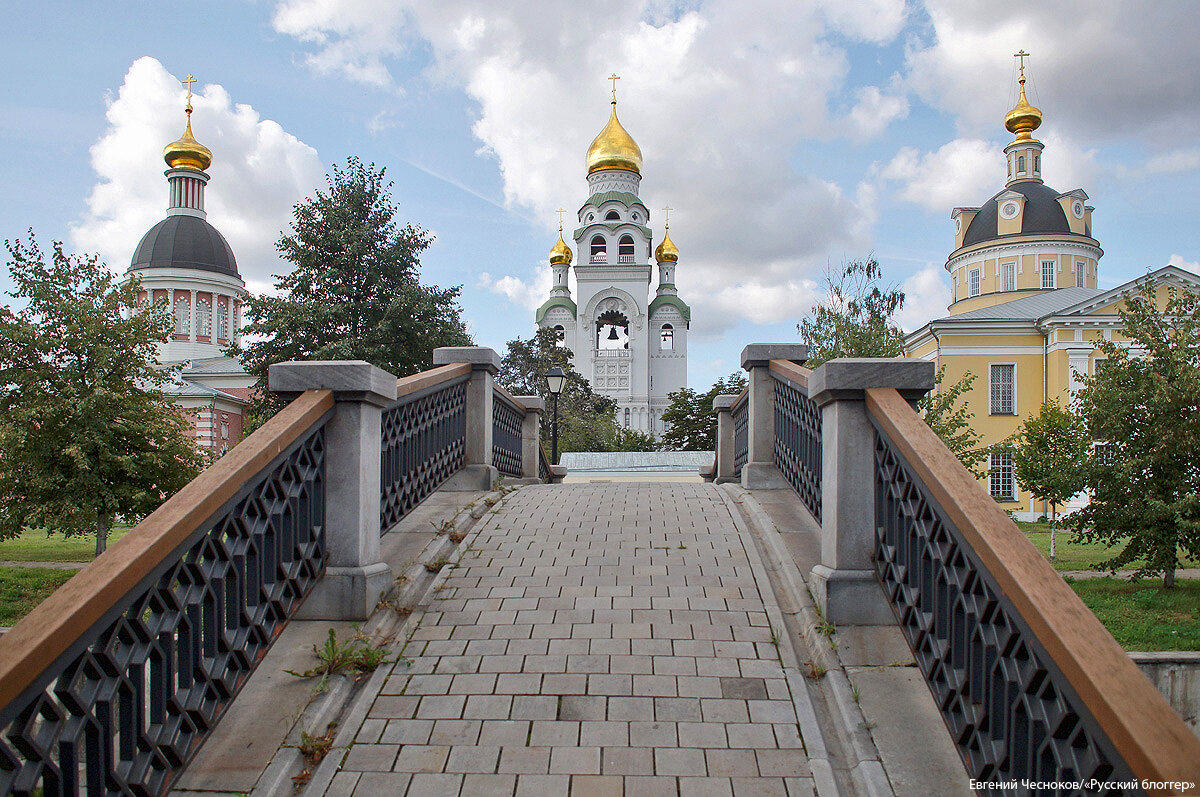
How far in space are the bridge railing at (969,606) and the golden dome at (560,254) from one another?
68995 millimetres

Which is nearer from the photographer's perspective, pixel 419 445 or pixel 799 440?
pixel 419 445

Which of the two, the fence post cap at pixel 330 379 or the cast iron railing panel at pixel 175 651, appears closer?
the cast iron railing panel at pixel 175 651

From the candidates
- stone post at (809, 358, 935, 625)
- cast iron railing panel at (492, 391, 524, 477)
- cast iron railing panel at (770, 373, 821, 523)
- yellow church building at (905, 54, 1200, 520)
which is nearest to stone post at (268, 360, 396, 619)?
stone post at (809, 358, 935, 625)

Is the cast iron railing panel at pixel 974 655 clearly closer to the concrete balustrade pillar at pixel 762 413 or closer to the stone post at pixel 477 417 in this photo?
the concrete balustrade pillar at pixel 762 413

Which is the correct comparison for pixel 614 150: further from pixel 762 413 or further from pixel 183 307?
pixel 762 413

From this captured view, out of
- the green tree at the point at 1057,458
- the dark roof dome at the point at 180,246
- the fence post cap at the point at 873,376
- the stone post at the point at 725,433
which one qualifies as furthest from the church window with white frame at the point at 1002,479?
the dark roof dome at the point at 180,246

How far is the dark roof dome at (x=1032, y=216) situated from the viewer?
53406 mm

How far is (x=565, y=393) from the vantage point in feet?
179

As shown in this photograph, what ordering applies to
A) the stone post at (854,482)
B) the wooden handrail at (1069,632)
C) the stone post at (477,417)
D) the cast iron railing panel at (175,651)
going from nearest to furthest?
the wooden handrail at (1069,632)
the cast iron railing panel at (175,651)
the stone post at (854,482)
the stone post at (477,417)

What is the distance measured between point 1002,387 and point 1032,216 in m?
18.7

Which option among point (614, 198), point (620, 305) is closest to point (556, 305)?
point (620, 305)

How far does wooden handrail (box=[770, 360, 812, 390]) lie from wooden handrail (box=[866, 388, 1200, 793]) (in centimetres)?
222

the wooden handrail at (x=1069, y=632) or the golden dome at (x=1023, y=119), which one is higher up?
the golden dome at (x=1023, y=119)

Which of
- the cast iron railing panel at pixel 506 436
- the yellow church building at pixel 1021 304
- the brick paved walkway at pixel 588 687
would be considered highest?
the yellow church building at pixel 1021 304
